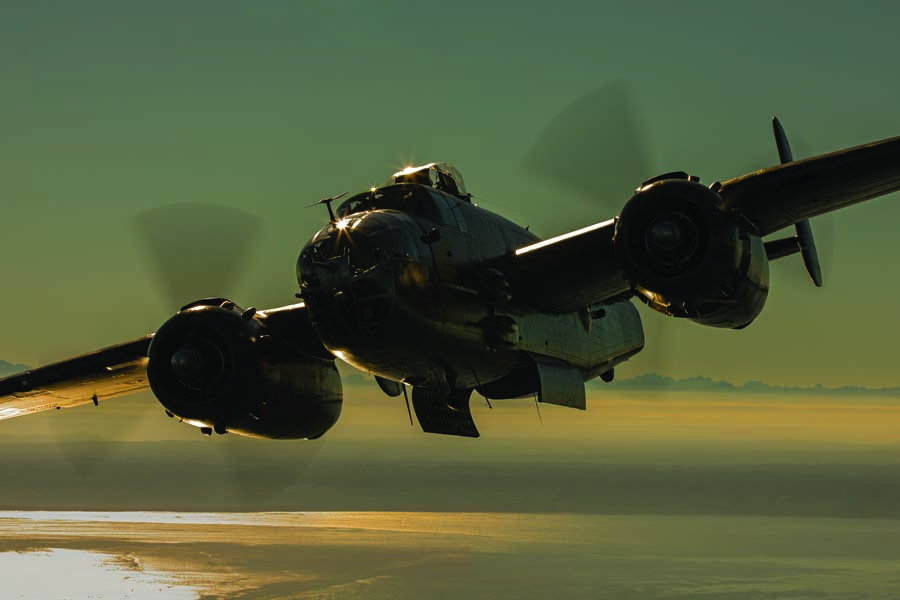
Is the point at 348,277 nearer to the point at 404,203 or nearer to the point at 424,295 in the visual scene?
the point at 424,295

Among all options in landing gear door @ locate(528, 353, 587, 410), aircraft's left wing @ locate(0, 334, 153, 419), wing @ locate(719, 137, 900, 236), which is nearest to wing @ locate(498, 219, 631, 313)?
landing gear door @ locate(528, 353, 587, 410)

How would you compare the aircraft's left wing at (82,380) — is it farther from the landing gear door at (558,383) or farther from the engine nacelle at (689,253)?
the engine nacelle at (689,253)

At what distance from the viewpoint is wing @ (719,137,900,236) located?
2186cm

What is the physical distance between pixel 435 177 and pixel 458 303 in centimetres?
363

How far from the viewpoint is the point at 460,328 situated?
81.5 feet

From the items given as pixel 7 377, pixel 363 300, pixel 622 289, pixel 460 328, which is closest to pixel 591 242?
pixel 622 289

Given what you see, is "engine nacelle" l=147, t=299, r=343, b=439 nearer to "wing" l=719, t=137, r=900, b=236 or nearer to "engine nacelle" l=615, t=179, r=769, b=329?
"engine nacelle" l=615, t=179, r=769, b=329

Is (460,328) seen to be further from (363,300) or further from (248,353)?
(248,353)

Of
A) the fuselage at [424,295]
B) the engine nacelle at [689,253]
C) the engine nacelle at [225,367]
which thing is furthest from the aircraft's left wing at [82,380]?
the engine nacelle at [689,253]

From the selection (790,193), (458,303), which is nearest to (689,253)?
(790,193)

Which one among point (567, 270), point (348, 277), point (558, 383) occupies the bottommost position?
point (558, 383)

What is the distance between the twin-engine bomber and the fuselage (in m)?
0.04

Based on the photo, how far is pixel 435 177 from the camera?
86.8ft

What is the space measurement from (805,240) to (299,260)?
14394 millimetres
